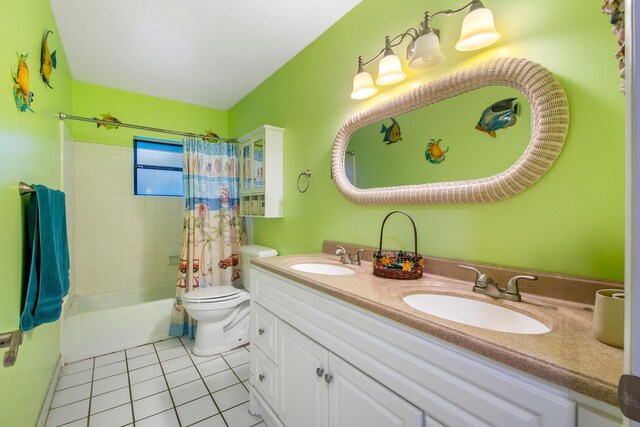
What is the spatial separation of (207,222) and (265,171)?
79cm

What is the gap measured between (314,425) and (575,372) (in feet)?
3.24

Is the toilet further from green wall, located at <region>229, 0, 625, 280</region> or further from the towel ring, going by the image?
green wall, located at <region>229, 0, 625, 280</region>

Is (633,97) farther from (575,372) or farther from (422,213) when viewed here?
(422,213)

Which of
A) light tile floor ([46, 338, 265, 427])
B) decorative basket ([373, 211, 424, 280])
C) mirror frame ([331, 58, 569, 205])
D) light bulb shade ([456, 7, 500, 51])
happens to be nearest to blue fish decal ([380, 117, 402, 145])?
mirror frame ([331, 58, 569, 205])

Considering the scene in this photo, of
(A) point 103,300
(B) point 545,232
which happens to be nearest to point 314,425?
(B) point 545,232

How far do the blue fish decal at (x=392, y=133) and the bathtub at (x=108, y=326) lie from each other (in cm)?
237

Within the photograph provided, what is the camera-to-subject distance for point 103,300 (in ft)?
9.25

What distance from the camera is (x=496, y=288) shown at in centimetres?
98

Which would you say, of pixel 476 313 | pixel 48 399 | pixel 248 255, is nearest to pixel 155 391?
pixel 48 399

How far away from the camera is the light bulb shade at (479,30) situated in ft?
3.44

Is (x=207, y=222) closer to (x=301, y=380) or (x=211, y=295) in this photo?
(x=211, y=295)

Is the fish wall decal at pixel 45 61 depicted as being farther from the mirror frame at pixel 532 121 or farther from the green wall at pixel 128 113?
the mirror frame at pixel 532 121

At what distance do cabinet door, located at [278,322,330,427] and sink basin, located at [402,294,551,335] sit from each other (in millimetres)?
441

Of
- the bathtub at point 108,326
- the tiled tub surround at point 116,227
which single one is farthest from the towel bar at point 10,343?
the tiled tub surround at point 116,227
